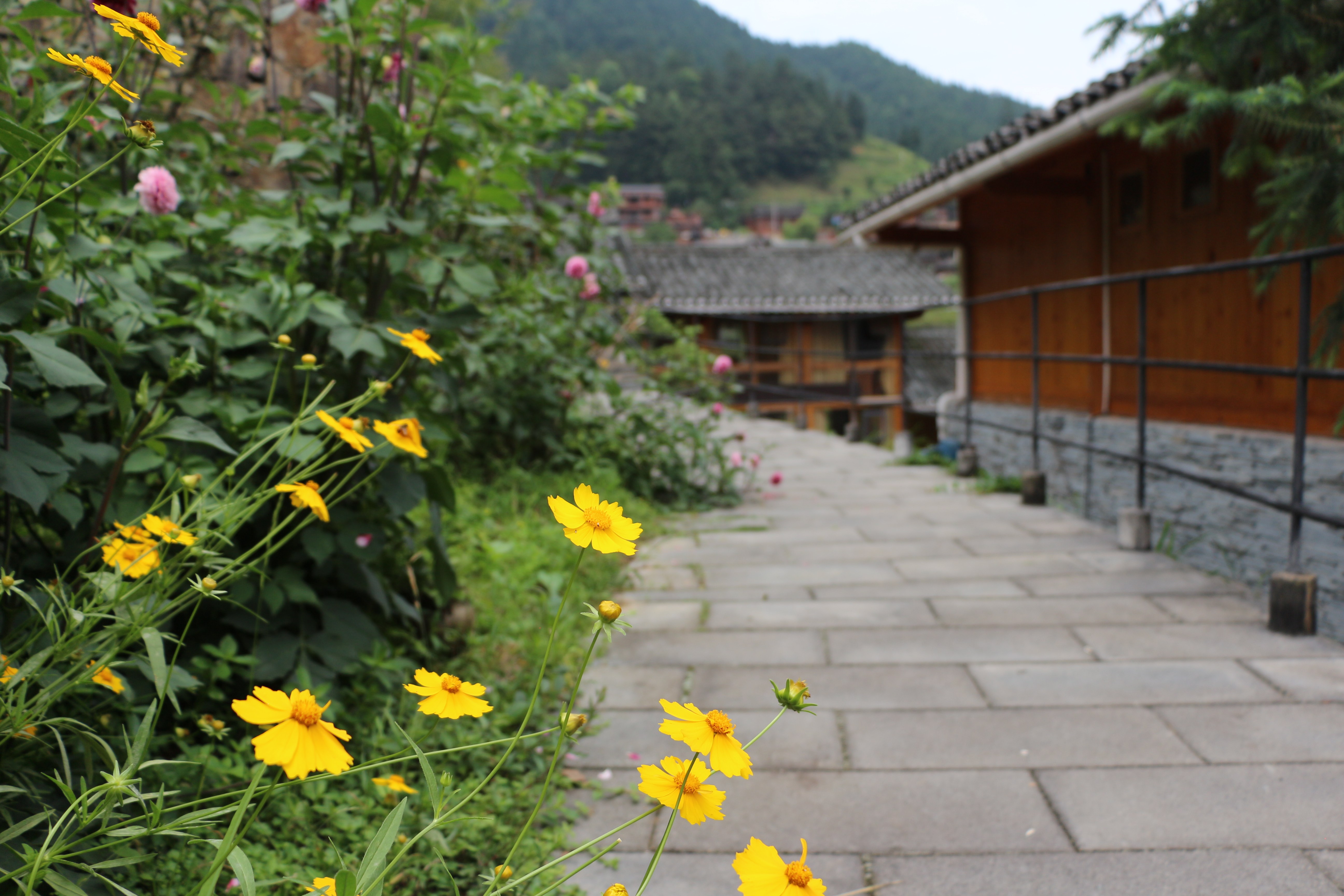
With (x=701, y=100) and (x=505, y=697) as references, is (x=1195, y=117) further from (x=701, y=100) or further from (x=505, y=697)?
(x=701, y=100)

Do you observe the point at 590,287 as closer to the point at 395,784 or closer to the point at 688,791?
the point at 395,784

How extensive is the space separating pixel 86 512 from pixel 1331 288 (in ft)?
17.8

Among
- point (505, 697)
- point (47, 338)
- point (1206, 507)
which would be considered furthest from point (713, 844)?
point (1206, 507)

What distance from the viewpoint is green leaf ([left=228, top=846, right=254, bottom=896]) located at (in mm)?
576

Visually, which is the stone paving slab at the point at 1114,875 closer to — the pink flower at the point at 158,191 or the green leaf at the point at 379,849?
the green leaf at the point at 379,849

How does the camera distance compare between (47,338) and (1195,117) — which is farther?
(1195,117)

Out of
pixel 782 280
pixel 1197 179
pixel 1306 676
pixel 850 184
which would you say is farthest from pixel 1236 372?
pixel 850 184

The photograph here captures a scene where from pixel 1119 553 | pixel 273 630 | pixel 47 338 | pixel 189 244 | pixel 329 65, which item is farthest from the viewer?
pixel 1119 553

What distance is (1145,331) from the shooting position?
320 centimetres

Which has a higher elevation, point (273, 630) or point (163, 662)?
point (163, 662)

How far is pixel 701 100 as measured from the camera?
48.7m

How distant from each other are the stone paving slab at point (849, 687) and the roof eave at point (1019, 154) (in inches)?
144

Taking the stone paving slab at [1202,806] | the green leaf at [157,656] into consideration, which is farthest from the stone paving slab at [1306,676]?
the green leaf at [157,656]

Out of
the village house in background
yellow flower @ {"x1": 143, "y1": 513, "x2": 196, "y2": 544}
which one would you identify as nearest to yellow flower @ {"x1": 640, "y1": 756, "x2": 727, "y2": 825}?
yellow flower @ {"x1": 143, "y1": 513, "x2": 196, "y2": 544}
